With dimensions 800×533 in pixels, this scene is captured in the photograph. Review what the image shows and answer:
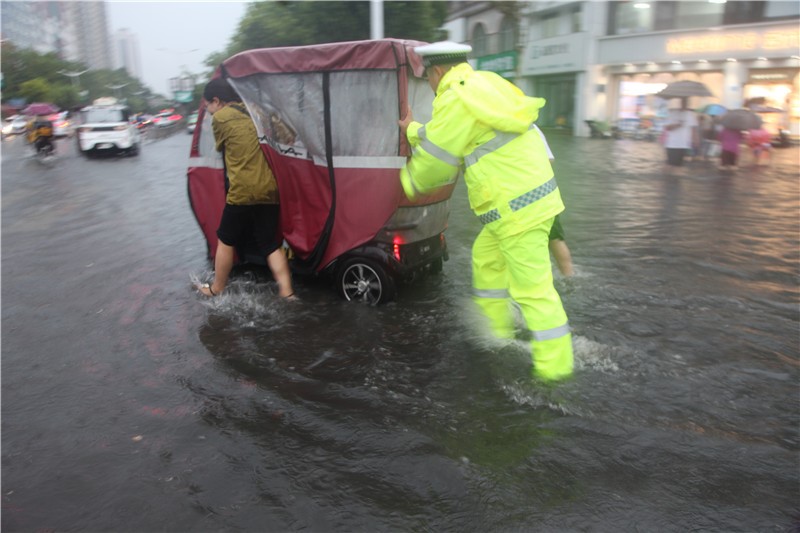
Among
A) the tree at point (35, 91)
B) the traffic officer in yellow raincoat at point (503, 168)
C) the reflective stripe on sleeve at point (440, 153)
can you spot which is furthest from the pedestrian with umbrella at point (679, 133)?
the tree at point (35, 91)

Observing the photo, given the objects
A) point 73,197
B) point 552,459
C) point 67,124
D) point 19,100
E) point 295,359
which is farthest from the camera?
point 19,100

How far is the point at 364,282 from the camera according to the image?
5266 mm

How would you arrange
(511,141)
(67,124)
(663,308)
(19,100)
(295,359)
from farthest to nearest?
(19,100) → (67,124) → (663,308) → (295,359) → (511,141)

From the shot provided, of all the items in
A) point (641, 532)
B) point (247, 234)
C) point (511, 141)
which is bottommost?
point (641, 532)

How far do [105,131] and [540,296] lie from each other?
20814 mm

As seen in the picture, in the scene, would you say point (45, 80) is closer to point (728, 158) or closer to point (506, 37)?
point (506, 37)

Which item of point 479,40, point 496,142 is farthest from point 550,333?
point 479,40

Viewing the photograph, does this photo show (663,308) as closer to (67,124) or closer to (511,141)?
(511,141)

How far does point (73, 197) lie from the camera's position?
1213 cm

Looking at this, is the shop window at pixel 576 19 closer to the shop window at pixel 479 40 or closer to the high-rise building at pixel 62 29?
the shop window at pixel 479 40

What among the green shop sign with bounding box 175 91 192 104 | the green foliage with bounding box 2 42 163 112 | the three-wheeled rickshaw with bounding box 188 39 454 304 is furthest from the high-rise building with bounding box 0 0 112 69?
the three-wheeled rickshaw with bounding box 188 39 454 304

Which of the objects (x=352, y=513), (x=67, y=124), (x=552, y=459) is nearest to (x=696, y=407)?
(x=552, y=459)

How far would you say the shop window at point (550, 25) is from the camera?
106ft

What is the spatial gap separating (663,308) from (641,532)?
9.70ft
